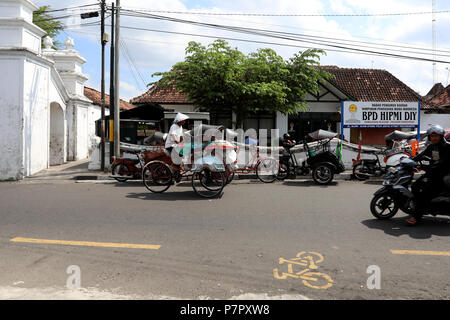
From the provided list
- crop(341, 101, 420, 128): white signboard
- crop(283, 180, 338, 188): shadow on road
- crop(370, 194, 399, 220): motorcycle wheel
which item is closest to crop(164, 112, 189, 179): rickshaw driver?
crop(283, 180, 338, 188): shadow on road

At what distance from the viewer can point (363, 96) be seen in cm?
2353

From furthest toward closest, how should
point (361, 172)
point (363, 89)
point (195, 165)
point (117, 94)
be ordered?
point (363, 89) → point (117, 94) → point (361, 172) → point (195, 165)

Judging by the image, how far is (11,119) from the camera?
1223 centimetres

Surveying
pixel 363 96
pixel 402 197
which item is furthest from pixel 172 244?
pixel 363 96

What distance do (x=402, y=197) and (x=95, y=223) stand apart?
5214 mm

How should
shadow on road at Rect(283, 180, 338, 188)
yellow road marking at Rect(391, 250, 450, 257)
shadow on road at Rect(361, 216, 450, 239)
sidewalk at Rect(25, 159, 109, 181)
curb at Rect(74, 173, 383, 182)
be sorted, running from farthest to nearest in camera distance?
sidewalk at Rect(25, 159, 109, 181) → curb at Rect(74, 173, 383, 182) → shadow on road at Rect(283, 180, 338, 188) → shadow on road at Rect(361, 216, 450, 239) → yellow road marking at Rect(391, 250, 450, 257)

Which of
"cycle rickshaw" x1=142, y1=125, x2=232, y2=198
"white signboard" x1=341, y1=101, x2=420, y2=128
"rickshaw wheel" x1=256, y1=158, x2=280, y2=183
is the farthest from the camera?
"white signboard" x1=341, y1=101, x2=420, y2=128

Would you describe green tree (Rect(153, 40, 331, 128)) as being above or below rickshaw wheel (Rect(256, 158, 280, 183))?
above

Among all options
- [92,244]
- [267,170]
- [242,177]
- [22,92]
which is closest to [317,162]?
[267,170]

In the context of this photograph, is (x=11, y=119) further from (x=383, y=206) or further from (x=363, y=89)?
(x=363, y=89)

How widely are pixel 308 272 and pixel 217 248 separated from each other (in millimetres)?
1302

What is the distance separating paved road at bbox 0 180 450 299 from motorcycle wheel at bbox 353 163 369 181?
3430mm

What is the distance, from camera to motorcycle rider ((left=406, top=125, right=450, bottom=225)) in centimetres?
577
